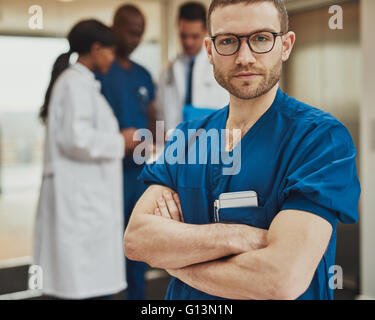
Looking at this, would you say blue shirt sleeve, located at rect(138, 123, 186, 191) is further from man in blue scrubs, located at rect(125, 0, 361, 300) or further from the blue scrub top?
the blue scrub top

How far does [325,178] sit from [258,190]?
120mm

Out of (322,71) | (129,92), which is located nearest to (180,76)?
(129,92)

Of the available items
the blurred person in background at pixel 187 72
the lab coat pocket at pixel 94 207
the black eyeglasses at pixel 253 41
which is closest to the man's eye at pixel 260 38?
the black eyeglasses at pixel 253 41

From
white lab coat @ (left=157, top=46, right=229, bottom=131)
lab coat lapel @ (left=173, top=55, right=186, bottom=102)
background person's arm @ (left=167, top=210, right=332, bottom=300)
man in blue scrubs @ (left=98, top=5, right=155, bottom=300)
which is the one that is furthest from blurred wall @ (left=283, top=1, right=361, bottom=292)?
man in blue scrubs @ (left=98, top=5, right=155, bottom=300)

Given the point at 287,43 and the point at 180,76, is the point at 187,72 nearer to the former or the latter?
the point at 180,76

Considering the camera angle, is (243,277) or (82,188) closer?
(243,277)

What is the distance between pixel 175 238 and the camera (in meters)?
0.83

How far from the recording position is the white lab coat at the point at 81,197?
5.65ft

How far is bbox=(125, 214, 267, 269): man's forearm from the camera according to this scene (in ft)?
2.59

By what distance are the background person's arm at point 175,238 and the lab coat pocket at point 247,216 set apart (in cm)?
1

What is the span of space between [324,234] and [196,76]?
88 centimetres

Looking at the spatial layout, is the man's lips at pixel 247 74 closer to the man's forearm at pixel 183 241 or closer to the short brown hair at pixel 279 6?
the short brown hair at pixel 279 6
